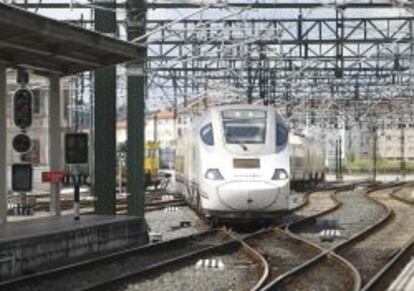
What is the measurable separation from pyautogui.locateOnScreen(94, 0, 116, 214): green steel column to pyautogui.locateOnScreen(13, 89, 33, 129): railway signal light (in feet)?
8.29

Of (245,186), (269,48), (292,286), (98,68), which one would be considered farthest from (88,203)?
(292,286)

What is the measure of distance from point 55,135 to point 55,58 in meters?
1.66

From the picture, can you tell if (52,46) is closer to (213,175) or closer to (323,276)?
(323,276)

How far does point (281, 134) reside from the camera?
21719 millimetres

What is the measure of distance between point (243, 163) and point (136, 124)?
99.0 inches

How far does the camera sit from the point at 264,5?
1125 inches

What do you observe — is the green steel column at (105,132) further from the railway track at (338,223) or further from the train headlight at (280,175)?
the railway track at (338,223)

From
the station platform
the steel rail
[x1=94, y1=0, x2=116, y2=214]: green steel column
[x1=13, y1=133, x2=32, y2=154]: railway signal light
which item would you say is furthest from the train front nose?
[x1=13, y1=133, x2=32, y2=154]: railway signal light

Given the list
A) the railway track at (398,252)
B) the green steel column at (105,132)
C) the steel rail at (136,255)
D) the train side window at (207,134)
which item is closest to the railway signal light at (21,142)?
the green steel column at (105,132)

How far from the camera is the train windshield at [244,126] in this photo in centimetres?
2133

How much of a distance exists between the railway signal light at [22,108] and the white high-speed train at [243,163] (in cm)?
531

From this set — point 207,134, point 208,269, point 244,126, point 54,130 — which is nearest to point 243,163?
point 244,126

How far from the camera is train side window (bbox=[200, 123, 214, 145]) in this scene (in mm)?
21611

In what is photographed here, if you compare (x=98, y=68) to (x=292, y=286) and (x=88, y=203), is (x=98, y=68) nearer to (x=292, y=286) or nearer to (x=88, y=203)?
(x=292, y=286)
